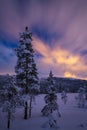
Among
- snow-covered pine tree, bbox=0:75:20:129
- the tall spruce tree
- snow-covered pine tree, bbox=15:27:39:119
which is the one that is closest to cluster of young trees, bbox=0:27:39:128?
snow-covered pine tree, bbox=15:27:39:119

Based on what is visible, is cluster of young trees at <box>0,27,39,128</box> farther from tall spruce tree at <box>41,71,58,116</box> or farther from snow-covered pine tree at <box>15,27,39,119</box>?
tall spruce tree at <box>41,71,58,116</box>

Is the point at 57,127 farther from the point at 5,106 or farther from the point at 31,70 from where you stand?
the point at 31,70

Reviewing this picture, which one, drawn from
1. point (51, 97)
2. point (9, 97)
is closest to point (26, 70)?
point (9, 97)

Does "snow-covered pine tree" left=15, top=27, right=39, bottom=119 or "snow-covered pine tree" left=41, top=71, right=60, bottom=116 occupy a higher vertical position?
"snow-covered pine tree" left=15, top=27, right=39, bottom=119

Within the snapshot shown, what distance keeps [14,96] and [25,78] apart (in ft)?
16.3

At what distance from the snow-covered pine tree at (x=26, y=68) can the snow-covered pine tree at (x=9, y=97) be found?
3765mm

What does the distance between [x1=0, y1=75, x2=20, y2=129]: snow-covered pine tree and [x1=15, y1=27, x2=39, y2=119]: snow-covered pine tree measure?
12.4 feet

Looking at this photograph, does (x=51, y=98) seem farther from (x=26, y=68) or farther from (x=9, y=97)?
(x=9, y=97)

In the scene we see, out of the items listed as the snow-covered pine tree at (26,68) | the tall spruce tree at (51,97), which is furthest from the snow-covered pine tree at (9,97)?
the tall spruce tree at (51,97)

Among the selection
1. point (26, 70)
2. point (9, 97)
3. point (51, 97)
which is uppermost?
point (26, 70)

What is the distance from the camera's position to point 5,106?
973 inches

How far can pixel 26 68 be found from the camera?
29.6m

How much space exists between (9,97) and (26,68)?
6.38 metres

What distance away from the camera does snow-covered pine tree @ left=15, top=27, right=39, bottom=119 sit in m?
29.2
